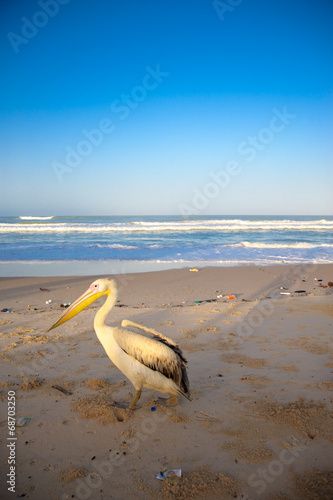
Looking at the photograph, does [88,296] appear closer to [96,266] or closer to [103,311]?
[103,311]

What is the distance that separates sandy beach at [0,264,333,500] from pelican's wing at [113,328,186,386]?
1.69 ft

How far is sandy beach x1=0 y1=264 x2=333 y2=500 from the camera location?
236cm

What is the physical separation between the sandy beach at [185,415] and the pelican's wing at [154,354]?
515 millimetres

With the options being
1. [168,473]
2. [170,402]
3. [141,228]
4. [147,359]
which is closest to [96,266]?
[170,402]

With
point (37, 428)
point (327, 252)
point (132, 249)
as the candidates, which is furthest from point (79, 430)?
point (327, 252)

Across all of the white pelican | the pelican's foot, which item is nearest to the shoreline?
Answer: the pelican's foot

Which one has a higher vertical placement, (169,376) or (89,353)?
(169,376)

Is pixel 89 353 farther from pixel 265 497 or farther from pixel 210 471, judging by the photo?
pixel 265 497

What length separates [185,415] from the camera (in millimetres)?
3207

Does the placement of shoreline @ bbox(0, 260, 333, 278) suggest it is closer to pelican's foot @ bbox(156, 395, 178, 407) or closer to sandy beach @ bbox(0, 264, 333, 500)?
sandy beach @ bbox(0, 264, 333, 500)

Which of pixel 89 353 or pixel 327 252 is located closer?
pixel 89 353

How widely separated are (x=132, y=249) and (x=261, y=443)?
56.9ft

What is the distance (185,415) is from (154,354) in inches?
30.2

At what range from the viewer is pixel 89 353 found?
15.5 feet
